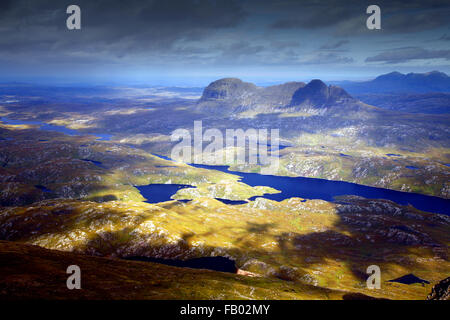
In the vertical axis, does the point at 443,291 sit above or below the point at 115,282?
above

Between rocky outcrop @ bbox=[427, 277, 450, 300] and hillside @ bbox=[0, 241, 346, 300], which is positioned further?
hillside @ bbox=[0, 241, 346, 300]

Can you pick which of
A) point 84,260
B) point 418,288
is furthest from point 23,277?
point 418,288

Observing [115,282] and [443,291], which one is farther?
[115,282]

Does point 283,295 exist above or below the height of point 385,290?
above

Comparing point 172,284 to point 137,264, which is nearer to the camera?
point 172,284

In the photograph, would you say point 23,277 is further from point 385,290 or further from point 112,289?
point 385,290

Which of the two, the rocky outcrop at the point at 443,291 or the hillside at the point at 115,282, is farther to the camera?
the hillside at the point at 115,282
